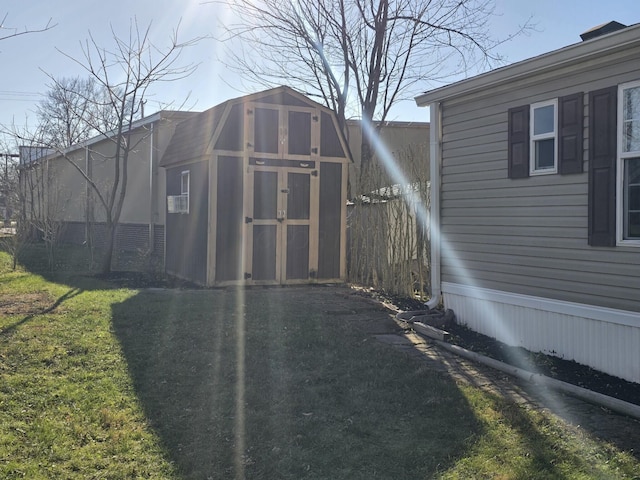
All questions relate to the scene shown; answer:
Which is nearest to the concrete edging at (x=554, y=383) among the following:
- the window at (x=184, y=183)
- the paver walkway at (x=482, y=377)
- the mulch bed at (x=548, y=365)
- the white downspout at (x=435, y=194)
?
the paver walkway at (x=482, y=377)

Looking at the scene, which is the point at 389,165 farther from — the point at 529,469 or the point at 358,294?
the point at 529,469

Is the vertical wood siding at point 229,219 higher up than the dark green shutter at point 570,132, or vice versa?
the dark green shutter at point 570,132

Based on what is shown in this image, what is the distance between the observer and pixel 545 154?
639cm

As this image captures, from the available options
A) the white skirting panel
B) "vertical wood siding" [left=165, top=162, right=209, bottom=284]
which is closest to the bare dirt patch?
"vertical wood siding" [left=165, top=162, right=209, bottom=284]

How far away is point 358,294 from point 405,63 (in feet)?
22.4

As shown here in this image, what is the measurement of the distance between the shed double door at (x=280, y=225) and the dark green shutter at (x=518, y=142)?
4.43 meters

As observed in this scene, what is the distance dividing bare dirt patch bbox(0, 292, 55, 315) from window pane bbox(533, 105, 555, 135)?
246 inches

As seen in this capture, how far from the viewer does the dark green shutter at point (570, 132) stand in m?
5.91

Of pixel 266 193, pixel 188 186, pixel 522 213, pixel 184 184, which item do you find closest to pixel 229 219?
pixel 266 193

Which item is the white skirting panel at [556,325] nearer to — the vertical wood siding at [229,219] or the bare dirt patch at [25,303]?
the vertical wood siding at [229,219]

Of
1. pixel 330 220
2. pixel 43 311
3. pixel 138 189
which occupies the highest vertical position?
pixel 138 189

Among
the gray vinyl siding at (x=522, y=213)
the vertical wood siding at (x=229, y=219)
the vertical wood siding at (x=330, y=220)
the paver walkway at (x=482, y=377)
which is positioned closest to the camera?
the paver walkway at (x=482, y=377)

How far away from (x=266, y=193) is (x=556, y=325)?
5.50 meters

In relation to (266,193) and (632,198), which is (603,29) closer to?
(632,198)
